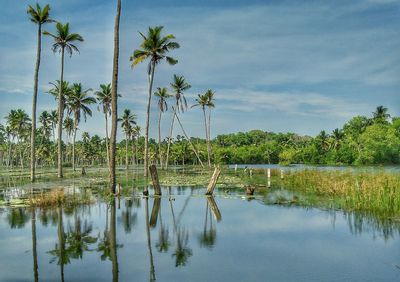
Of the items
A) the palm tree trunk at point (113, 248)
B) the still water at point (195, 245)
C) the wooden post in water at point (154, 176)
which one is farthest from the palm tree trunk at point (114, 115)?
the palm tree trunk at point (113, 248)

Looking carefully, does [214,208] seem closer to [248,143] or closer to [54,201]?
[54,201]

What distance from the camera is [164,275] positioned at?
29.0 feet

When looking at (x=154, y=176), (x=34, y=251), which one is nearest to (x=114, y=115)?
(x=154, y=176)

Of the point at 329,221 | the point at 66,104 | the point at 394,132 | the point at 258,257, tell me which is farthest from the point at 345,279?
the point at 394,132

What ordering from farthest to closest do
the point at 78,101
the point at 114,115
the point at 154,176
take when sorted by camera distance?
1. the point at 78,101
2. the point at 114,115
3. the point at 154,176

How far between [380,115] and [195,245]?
128124 millimetres

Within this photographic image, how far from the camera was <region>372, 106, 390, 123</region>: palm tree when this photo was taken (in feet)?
400

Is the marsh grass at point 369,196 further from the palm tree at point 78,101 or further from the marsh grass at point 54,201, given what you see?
the palm tree at point 78,101

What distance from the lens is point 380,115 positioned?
12512 centimetres

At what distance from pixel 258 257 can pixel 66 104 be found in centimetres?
5857

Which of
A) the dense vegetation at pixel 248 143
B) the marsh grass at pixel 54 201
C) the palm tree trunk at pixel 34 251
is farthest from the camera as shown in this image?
the dense vegetation at pixel 248 143

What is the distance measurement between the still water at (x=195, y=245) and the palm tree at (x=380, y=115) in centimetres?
11559

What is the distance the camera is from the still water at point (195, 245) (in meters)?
9.09

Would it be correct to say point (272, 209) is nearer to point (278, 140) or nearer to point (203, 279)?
point (203, 279)
